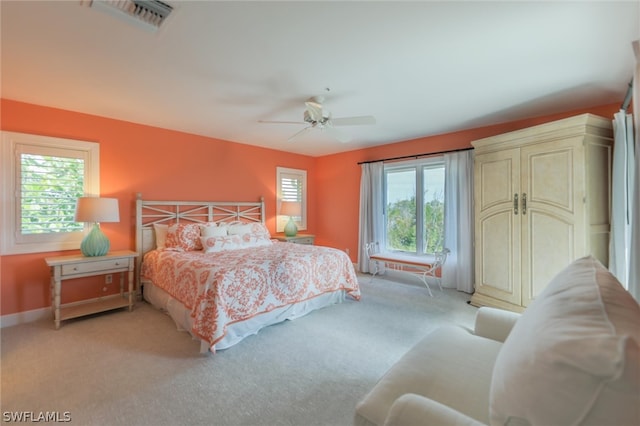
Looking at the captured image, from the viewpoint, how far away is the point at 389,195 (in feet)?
17.5

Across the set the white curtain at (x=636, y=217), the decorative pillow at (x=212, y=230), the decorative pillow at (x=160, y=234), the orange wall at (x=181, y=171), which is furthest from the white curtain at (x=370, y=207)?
the white curtain at (x=636, y=217)

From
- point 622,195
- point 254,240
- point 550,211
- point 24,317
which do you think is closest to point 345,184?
point 254,240

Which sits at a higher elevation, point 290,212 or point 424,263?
point 290,212

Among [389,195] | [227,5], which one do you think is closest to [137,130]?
[227,5]

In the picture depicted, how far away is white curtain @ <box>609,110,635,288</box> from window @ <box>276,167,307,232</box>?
15.1 ft

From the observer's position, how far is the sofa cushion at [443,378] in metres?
1.13

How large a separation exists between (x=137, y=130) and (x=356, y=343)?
4.01 meters

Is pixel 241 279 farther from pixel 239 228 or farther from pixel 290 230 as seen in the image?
pixel 290 230

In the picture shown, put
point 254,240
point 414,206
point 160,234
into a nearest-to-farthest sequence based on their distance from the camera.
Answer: point 160,234, point 254,240, point 414,206

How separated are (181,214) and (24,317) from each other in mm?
2042

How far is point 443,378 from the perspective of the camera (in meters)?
1.31

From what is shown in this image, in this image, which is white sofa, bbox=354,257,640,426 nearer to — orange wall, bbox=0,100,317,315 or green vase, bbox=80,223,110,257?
green vase, bbox=80,223,110,257

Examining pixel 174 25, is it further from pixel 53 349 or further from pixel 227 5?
pixel 53 349

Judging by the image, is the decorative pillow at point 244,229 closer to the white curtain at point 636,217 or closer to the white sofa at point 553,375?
the white sofa at point 553,375
